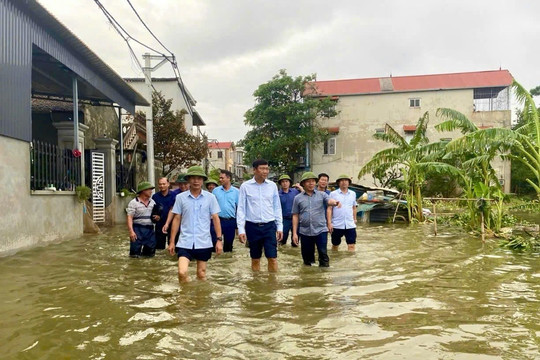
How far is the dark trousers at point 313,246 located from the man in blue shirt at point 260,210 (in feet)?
2.70

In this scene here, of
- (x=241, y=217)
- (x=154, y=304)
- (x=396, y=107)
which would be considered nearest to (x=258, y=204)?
(x=241, y=217)

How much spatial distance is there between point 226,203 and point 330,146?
3048 centimetres

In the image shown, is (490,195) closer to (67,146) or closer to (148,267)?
(148,267)

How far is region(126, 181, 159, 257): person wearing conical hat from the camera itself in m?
8.65

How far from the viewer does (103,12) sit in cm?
1311

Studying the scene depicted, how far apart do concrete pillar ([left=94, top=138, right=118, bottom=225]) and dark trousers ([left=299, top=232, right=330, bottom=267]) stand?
10143 millimetres

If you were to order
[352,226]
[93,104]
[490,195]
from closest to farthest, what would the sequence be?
[352,226], [490,195], [93,104]

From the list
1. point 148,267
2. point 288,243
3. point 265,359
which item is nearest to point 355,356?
point 265,359

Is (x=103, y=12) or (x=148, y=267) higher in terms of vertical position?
(x=103, y=12)

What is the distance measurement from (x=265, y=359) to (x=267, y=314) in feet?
4.38

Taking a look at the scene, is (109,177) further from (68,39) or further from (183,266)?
(183,266)

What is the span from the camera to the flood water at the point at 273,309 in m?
4.04

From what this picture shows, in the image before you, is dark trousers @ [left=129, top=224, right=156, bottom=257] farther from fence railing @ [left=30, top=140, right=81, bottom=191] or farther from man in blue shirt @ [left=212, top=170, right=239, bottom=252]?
fence railing @ [left=30, top=140, right=81, bottom=191]

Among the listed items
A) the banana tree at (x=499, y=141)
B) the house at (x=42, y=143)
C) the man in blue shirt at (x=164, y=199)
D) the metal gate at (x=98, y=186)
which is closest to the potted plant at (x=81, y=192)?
the house at (x=42, y=143)
